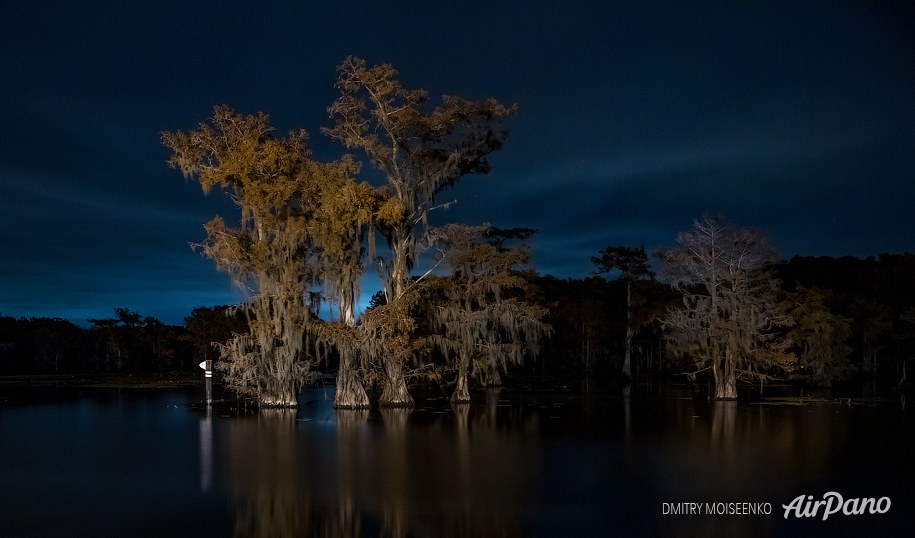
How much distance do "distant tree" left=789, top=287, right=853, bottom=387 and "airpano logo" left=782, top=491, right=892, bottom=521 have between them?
2853cm

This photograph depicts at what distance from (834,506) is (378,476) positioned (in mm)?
6869

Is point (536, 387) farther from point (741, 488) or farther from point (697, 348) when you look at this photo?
point (741, 488)

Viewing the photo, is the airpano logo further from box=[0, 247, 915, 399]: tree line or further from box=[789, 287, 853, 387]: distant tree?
box=[789, 287, 853, 387]: distant tree

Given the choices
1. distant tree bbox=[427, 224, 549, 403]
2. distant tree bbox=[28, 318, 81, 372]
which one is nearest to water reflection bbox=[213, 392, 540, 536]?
distant tree bbox=[427, 224, 549, 403]

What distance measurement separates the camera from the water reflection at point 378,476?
9.98 metres

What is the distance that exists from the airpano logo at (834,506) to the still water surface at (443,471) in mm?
128

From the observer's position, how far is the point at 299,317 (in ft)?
85.0

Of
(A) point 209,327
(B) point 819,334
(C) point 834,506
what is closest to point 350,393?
(C) point 834,506

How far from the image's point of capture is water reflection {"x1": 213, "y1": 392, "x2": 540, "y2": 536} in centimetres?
998

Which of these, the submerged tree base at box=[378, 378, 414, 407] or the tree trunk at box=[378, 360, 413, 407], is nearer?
the tree trunk at box=[378, 360, 413, 407]

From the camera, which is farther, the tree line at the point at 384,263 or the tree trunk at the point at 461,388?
the tree trunk at the point at 461,388

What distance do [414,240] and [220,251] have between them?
6.35m

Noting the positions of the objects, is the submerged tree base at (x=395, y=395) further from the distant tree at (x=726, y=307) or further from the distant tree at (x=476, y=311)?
the distant tree at (x=726, y=307)

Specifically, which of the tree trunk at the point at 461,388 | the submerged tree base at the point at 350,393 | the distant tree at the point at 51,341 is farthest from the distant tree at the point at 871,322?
the distant tree at the point at 51,341
